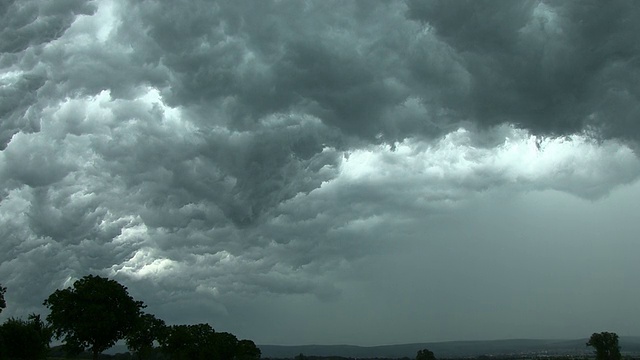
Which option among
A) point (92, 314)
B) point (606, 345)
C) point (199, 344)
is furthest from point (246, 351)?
point (606, 345)

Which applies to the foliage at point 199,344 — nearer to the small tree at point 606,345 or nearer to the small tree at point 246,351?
the small tree at point 246,351

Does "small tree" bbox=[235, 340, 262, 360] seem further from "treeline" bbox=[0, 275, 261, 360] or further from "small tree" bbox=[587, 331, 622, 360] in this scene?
"small tree" bbox=[587, 331, 622, 360]

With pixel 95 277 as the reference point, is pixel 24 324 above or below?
below

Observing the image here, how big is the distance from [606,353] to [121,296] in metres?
99.7

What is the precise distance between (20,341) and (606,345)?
110 metres

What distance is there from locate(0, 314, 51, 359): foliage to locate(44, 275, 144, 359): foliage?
9.78 feet

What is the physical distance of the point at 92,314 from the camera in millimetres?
73250

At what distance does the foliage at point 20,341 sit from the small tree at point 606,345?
106 metres

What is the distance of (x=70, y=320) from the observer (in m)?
74.6

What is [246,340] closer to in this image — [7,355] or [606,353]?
[7,355]

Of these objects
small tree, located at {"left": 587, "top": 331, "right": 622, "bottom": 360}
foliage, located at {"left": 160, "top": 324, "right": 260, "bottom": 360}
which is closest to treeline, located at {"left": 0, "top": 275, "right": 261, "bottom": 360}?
foliage, located at {"left": 160, "top": 324, "right": 260, "bottom": 360}

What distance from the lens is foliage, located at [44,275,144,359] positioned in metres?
73.5

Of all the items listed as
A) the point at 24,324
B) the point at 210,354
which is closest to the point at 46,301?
the point at 24,324

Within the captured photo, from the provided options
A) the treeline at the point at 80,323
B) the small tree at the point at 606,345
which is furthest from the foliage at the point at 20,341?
the small tree at the point at 606,345
